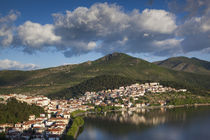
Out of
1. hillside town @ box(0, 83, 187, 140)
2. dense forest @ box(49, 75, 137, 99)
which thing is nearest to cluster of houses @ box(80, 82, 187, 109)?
hillside town @ box(0, 83, 187, 140)

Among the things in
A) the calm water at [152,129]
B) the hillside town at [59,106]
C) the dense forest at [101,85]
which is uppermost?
the dense forest at [101,85]

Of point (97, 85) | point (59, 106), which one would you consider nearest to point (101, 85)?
point (97, 85)

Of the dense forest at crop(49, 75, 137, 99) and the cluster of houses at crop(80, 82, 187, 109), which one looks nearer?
the cluster of houses at crop(80, 82, 187, 109)

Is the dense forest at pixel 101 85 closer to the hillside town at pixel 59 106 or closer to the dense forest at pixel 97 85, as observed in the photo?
the dense forest at pixel 97 85

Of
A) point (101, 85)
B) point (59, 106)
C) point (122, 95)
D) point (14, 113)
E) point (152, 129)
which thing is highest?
point (101, 85)

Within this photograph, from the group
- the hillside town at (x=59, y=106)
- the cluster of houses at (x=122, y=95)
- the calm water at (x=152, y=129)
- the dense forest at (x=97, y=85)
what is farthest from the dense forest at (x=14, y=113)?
the dense forest at (x=97, y=85)

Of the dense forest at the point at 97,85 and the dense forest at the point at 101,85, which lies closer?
the dense forest at the point at 101,85

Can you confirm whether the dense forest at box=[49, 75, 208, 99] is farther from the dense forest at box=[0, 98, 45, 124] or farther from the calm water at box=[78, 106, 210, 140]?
the dense forest at box=[0, 98, 45, 124]

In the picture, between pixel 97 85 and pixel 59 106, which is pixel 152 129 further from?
pixel 97 85
